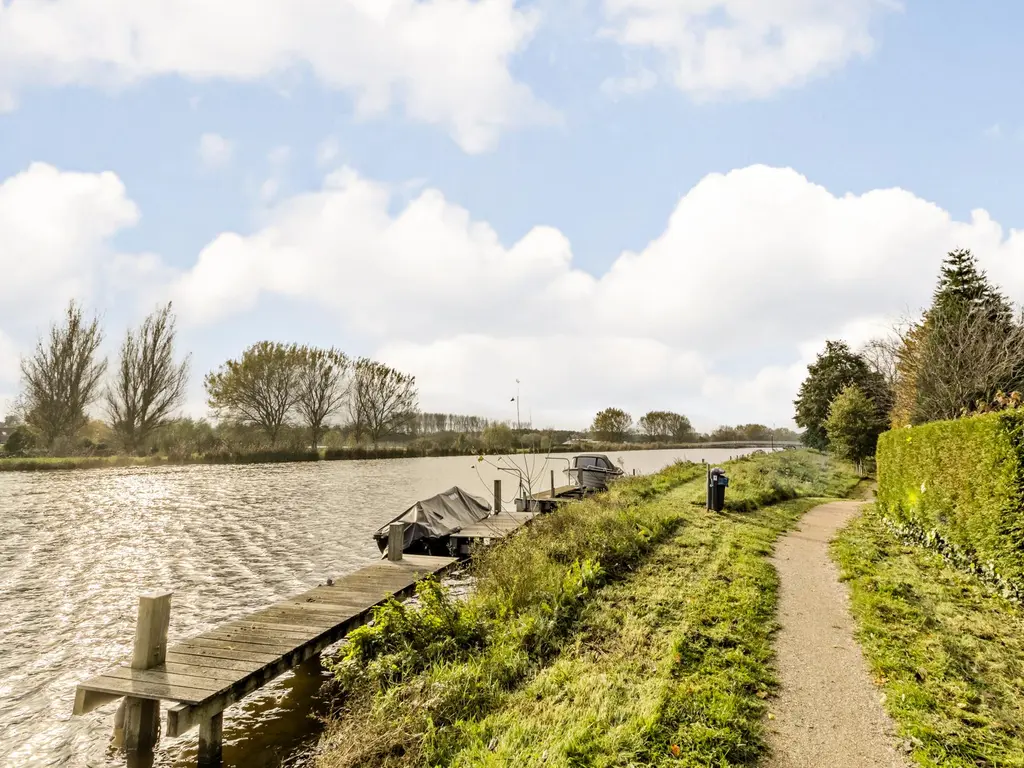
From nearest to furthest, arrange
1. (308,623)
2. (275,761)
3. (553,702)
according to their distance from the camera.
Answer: (553,702) → (275,761) → (308,623)

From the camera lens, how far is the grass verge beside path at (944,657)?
15.3 feet

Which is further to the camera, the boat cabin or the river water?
the boat cabin

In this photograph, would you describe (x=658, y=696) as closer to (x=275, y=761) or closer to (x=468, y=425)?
(x=275, y=761)

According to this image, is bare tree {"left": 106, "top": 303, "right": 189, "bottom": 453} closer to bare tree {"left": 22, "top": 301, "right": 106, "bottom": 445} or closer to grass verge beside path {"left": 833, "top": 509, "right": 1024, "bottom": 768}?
bare tree {"left": 22, "top": 301, "right": 106, "bottom": 445}

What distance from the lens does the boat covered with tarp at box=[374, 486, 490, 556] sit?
15375 millimetres

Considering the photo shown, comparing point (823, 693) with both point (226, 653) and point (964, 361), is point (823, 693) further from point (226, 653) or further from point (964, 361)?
point (964, 361)

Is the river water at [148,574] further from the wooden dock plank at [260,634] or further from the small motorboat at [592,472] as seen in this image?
the small motorboat at [592,472]

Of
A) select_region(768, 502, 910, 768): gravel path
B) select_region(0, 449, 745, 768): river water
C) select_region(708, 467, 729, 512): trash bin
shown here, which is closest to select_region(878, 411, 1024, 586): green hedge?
select_region(768, 502, 910, 768): gravel path

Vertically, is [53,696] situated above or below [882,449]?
below

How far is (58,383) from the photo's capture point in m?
46.4

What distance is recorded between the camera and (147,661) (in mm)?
6512

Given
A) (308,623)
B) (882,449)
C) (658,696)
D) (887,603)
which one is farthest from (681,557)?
(882,449)

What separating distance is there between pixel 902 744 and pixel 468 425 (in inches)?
3605

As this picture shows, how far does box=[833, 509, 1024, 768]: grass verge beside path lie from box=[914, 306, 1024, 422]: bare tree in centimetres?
1889
